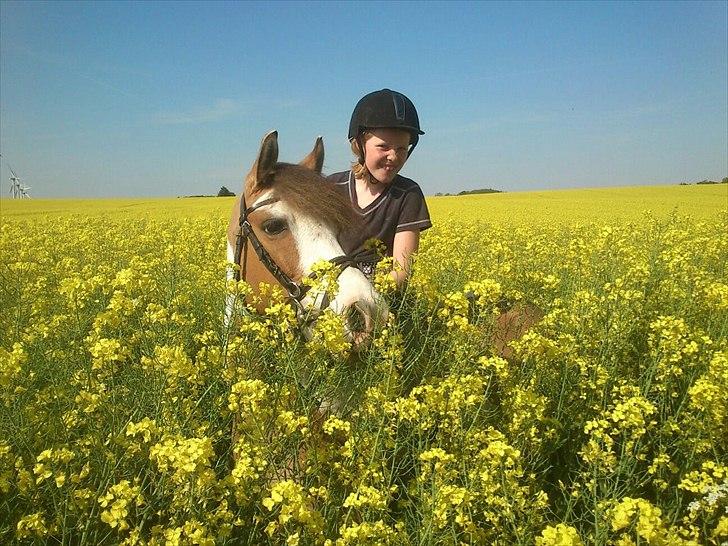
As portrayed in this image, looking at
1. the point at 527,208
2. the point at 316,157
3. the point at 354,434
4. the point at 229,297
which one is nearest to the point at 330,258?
the point at 229,297

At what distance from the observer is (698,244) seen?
18.9 feet

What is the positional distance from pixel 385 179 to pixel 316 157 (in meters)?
0.65

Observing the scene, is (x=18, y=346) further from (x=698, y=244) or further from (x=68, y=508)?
(x=698, y=244)

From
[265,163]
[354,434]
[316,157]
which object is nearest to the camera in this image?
[354,434]

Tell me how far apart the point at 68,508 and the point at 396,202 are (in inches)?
112

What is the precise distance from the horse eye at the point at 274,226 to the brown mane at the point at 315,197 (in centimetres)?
12

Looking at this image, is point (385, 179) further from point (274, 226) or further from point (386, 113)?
point (274, 226)

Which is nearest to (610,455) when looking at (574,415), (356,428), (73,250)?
(574,415)

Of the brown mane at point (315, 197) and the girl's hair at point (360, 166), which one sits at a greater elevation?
the girl's hair at point (360, 166)

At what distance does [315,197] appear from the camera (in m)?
2.99

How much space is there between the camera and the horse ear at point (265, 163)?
10.1 ft

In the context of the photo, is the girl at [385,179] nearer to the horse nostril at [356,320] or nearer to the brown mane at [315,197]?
the brown mane at [315,197]

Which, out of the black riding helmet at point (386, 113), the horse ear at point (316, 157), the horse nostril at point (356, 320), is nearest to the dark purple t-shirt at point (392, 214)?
the horse ear at point (316, 157)

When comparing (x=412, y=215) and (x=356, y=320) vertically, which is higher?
(x=412, y=215)
